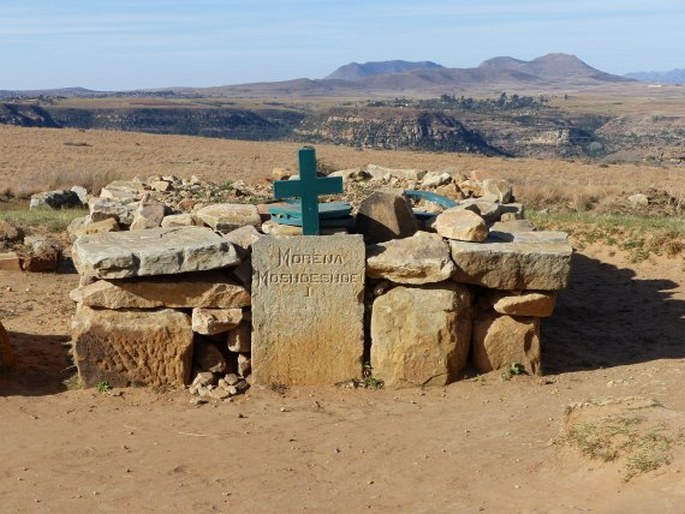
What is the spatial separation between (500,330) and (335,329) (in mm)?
1589

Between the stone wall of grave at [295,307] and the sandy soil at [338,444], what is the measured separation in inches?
10.6

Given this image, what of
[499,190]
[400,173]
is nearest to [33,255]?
[499,190]

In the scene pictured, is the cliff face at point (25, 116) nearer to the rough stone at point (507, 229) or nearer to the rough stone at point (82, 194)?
the rough stone at point (82, 194)

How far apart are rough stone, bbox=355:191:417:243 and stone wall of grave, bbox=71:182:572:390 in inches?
22.9

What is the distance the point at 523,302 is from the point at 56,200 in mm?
13207

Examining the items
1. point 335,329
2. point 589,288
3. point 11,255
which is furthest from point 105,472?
point 589,288

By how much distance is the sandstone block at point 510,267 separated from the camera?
827 centimetres

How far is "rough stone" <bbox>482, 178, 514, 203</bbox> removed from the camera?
53.4ft

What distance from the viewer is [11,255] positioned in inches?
483

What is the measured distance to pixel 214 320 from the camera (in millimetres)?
8117

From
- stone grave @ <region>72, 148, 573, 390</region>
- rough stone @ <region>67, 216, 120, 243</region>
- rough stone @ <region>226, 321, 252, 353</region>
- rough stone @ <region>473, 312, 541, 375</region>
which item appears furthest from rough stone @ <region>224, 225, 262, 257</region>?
rough stone @ <region>67, 216, 120, 243</region>

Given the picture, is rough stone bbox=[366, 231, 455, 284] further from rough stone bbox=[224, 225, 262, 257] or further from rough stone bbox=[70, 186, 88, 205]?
rough stone bbox=[70, 186, 88, 205]

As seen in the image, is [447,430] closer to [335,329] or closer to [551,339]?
[335,329]

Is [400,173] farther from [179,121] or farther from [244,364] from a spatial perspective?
[179,121]
